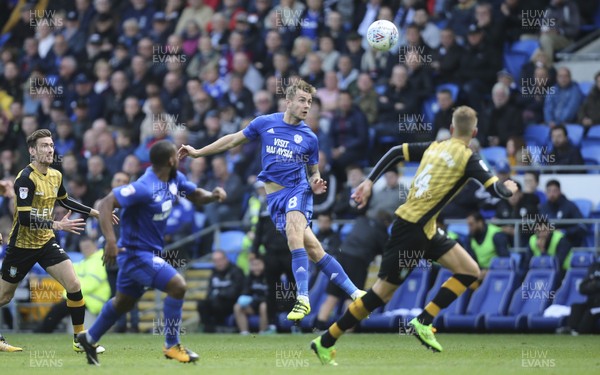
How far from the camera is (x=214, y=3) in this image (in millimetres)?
26938

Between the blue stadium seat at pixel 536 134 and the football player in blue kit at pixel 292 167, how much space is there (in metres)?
7.42

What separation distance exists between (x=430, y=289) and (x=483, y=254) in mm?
1038

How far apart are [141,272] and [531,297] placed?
8.51m

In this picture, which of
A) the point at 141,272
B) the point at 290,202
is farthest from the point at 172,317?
the point at 290,202

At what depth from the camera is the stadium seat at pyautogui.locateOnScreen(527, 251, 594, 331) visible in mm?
17500

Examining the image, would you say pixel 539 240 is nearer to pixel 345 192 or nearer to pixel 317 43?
pixel 345 192

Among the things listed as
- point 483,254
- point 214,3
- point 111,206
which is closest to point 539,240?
point 483,254

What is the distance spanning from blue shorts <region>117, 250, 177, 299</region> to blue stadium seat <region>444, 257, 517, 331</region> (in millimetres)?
7904

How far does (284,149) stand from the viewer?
14227 millimetres

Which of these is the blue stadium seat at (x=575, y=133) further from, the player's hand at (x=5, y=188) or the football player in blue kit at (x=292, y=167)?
the player's hand at (x=5, y=188)

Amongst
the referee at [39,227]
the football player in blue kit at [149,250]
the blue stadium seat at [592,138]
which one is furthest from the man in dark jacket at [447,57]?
the football player in blue kit at [149,250]

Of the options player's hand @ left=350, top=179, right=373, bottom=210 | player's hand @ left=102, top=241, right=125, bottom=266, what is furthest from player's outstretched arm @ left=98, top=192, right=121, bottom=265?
player's hand @ left=350, top=179, right=373, bottom=210

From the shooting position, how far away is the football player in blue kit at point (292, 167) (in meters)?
13.9

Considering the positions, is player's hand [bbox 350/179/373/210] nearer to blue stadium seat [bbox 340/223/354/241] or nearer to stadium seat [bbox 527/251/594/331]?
stadium seat [bbox 527/251/594/331]
